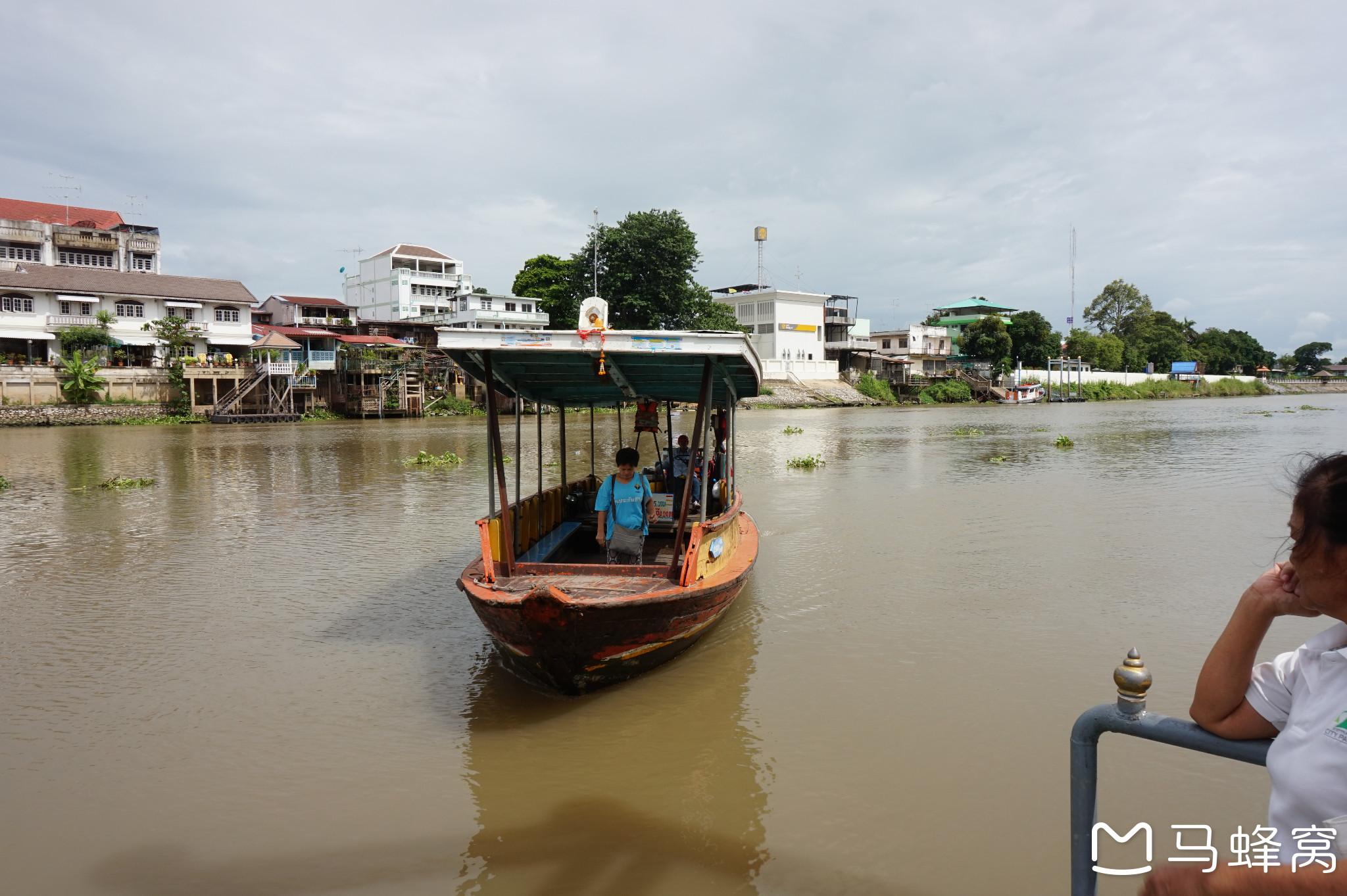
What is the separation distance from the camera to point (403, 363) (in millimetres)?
47188

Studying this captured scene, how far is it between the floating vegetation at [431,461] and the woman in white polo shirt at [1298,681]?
838 inches

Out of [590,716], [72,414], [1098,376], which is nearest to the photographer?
[590,716]

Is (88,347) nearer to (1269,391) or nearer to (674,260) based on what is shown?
(674,260)

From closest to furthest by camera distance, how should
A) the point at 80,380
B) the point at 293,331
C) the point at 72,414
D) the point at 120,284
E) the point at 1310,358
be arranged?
the point at 72,414 < the point at 80,380 < the point at 120,284 < the point at 293,331 < the point at 1310,358

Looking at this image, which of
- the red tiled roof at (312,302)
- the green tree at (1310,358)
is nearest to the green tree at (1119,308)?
the green tree at (1310,358)

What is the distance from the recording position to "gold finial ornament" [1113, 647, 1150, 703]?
1846 millimetres

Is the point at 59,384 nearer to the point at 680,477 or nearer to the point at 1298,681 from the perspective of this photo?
the point at 680,477

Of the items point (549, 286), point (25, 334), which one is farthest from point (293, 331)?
point (549, 286)

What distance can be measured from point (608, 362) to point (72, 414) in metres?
40.9

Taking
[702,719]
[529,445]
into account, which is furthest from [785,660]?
[529,445]

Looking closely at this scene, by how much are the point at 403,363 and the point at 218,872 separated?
1796 inches

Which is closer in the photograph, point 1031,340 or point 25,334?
point 25,334

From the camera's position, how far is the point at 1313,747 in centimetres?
168

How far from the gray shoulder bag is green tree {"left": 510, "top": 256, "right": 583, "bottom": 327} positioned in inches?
1903
